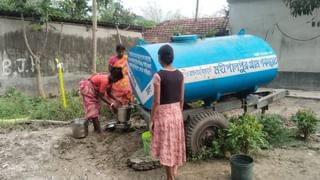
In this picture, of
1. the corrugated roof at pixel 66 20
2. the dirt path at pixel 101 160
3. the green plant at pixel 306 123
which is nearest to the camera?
the dirt path at pixel 101 160

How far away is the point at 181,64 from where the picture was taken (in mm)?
4805

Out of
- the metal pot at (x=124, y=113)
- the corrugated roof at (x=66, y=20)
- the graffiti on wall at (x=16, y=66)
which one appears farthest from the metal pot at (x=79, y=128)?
the corrugated roof at (x=66, y=20)

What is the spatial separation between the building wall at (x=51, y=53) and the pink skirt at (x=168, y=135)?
625cm

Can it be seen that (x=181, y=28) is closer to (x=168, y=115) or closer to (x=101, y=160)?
(x=101, y=160)

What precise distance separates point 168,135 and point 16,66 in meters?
6.63

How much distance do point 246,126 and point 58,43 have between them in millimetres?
7318

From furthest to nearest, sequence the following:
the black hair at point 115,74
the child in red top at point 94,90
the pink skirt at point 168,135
Answer: the child in red top at point 94,90, the black hair at point 115,74, the pink skirt at point 168,135

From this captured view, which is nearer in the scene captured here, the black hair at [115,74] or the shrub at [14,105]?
the black hair at [115,74]

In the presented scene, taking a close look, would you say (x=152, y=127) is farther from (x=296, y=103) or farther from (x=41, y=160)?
(x=296, y=103)

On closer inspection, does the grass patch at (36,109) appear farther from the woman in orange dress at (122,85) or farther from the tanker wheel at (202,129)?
the tanker wheel at (202,129)

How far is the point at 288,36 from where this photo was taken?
38.0ft

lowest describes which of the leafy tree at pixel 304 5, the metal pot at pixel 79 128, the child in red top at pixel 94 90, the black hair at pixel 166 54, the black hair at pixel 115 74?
the metal pot at pixel 79 128

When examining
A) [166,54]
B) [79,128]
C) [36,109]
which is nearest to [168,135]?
[166,54]

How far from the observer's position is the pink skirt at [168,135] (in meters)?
4.05
